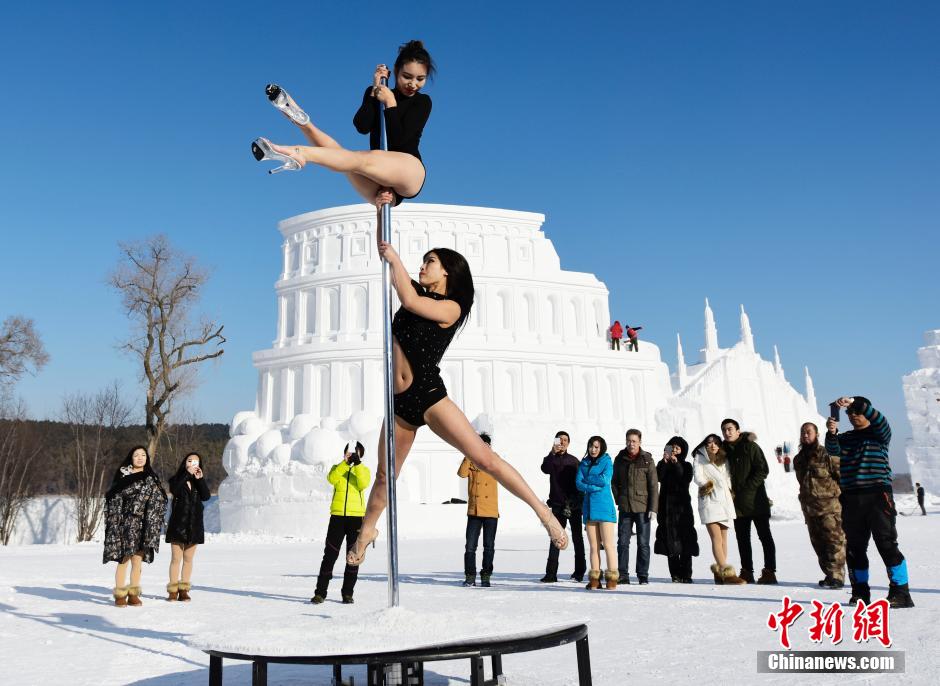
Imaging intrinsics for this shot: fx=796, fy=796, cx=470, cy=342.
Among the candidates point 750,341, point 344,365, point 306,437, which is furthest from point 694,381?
point 306,437

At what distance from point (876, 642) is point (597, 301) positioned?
48.6 m

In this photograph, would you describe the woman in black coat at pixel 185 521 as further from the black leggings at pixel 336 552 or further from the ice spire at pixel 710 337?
the ice spire at pixel 710 337

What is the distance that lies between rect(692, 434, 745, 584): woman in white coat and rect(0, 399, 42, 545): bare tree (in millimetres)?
35164

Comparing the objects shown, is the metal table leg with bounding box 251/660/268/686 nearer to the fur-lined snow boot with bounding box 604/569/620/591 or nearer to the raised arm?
the raised arm

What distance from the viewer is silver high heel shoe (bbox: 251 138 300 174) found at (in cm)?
348

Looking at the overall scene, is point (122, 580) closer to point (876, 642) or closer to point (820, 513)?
point (876, 642)

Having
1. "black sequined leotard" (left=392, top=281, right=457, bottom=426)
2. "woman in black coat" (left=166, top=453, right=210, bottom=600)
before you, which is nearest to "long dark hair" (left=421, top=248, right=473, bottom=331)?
"black sequined leotard" (left=392, top=281, right=457, bottom=426)

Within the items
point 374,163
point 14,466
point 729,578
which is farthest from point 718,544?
point 14,466

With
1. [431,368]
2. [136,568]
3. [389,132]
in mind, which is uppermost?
[389,132]

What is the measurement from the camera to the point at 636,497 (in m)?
10.8

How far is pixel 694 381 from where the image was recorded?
2901 inches

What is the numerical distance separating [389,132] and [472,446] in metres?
1.77

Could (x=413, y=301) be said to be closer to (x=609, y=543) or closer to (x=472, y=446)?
(x=472, y=446)

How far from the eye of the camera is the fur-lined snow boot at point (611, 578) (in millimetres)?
10109
